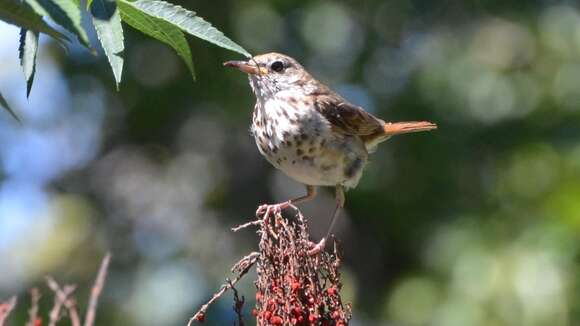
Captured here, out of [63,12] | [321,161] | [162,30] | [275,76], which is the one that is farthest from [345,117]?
[63,12]

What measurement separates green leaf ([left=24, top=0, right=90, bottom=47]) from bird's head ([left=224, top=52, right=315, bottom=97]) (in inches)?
96.2

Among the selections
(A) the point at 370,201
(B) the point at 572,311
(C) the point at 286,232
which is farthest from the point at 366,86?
(C) the point at 286,232

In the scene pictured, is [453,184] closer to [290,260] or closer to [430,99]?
[430,99]

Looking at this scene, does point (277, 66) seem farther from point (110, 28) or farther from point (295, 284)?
point (110, 28)

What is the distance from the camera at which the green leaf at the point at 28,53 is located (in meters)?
2.35

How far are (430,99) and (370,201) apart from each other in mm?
858

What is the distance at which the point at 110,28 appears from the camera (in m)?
2.28

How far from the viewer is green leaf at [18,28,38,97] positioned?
2.35m

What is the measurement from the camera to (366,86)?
8.05m

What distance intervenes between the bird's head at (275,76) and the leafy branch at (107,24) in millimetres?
2126

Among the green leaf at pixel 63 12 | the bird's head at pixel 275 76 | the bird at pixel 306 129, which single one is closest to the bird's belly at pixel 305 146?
the bird at pixel 306 129

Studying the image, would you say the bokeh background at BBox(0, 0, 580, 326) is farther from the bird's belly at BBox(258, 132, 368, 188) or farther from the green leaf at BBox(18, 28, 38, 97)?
the green leaf at BBox(18, 28, 38, 97)

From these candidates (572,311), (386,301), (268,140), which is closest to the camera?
(268,140)

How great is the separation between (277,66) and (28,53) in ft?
7.96
